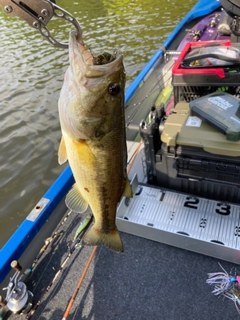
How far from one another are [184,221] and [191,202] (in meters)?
0.22

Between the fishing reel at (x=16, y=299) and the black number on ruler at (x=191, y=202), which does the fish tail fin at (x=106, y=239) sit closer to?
the fishing reel at (x=16, y=299)

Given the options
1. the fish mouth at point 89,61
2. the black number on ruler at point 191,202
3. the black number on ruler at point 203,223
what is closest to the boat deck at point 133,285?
the black number on ruler at point 203,223

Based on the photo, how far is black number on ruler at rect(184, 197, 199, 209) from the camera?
8.53 feet

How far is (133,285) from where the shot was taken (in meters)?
2.30

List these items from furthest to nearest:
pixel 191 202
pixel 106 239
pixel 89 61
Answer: pixel 191 202
pixel 106 239
pixel 89 61

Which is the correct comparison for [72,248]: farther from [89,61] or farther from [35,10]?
[35,10]

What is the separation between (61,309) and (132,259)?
67 centimetres

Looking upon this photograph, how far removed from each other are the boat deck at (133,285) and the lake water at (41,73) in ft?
5.54

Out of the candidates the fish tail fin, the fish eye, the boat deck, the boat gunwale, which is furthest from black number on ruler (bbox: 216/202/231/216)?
the fish eye

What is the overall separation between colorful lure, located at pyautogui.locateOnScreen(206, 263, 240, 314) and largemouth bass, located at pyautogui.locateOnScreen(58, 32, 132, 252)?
0.87 m

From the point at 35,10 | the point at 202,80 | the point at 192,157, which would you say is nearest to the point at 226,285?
the point at 192,157

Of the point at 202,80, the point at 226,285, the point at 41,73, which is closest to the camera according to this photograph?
the point at 226,285

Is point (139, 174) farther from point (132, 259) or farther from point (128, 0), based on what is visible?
point (128, 0)

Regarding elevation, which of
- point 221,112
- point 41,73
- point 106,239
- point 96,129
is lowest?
point 41,73
